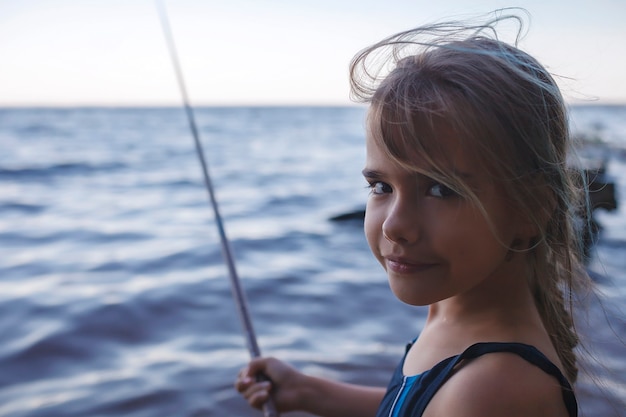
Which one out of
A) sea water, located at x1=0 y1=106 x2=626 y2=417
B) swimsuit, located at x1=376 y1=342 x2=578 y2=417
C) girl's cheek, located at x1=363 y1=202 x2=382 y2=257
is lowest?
sea water, located at x1=0 y1=106 x2=626 y2=417

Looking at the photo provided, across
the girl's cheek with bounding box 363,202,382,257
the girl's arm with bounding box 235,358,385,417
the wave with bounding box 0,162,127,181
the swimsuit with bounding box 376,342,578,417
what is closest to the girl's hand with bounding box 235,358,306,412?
the girl's arm with bounding box 235,358,385,417

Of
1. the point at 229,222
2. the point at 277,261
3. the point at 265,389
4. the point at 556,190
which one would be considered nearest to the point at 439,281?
the point at 556,190

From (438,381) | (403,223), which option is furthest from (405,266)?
(438,381)

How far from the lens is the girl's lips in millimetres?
1022

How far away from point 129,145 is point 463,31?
1719cm

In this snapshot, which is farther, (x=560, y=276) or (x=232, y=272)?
(x=232, y=272)

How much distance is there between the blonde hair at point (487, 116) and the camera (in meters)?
Answer: 0.98

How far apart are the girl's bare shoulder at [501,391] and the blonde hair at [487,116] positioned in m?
0.22

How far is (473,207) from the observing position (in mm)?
989

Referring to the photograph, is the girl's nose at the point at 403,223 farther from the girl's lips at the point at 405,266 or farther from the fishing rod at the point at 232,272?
the fishing rod at the point at 232,272

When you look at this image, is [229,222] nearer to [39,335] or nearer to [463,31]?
[39,335]

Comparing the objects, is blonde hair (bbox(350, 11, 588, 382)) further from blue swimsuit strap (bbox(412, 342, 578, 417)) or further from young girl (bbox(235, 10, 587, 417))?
blue swimsuit strap (bbox(412, 342, 578, 417))

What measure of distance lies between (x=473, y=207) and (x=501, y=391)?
0.27m

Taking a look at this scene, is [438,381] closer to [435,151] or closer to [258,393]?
[435,151]
